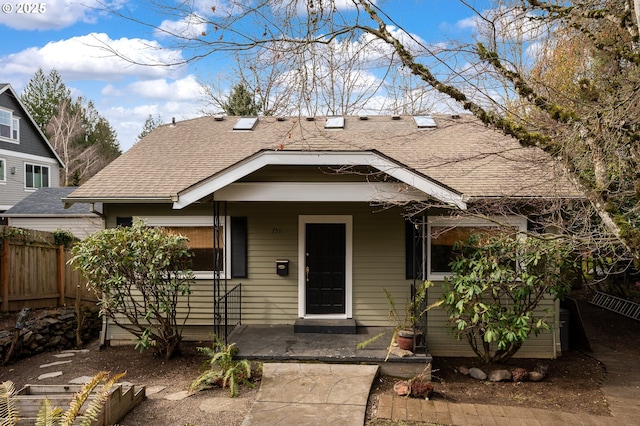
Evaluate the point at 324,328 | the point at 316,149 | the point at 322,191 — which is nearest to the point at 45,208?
the point at 324,328

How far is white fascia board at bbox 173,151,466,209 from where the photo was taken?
6.85 metres

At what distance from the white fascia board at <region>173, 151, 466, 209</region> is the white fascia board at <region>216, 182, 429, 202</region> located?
0.35 meters

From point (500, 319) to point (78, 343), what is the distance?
769 cm

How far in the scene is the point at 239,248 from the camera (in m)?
8.80

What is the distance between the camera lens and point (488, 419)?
18.7ft

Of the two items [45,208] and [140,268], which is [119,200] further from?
[45,208]

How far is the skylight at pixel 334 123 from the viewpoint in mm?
11430

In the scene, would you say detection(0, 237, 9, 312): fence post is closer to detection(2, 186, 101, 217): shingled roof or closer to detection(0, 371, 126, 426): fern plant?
detection(0, 371, 126, 426): fern plant

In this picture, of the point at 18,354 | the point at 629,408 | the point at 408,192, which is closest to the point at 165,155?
the point at 18,354

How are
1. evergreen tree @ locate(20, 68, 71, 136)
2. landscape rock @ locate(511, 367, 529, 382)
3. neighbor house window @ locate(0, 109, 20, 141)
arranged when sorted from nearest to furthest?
landscape rock @ locate(511, 367, 529, 382) < neighbor house window @ locate(0, 109, 20, 141) < evergreen tree @ locate(20, 68, 71, 136)

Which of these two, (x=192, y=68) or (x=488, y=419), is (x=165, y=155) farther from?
(x=488, y=419)

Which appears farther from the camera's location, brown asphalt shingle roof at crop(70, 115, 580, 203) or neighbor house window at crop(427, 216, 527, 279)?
neighbor house window at crop(427, 216, 527, 279)

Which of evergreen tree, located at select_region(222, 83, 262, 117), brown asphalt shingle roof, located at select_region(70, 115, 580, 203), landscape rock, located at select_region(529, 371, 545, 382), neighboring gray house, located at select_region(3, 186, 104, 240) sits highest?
evergreen tree, located at select_region(222, 83, 262, 117)

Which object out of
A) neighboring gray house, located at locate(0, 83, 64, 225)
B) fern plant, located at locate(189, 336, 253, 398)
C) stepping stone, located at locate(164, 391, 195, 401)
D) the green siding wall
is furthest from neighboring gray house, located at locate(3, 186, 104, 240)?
stepping stone, located at locate(164, 391, 195, 401)
